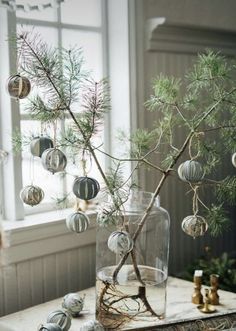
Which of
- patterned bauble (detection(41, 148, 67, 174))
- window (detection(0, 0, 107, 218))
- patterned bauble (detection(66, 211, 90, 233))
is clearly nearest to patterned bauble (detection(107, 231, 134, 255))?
patterned bauble (detection(66, 211, 90, 233))

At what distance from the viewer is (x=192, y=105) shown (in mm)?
1472

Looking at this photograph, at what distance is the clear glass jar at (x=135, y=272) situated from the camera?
139 cm

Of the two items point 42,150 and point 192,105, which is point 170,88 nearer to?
point 192,105

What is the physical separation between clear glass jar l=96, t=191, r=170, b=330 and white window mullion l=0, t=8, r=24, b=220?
40 cm

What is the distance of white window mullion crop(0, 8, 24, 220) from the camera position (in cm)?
167

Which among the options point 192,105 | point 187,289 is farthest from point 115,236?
point 187,289

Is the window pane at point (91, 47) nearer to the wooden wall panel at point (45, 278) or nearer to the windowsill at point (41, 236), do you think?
the windowsill at point (41, 236)

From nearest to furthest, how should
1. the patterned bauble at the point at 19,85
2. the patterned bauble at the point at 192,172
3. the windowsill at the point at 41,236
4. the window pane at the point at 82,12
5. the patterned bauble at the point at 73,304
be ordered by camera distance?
the patterned bauble at the point at 19,85 < the patterned bauble at the point at 192,172 < the patterned bauble at the point at 73,304 < the windowsill at the point at 41,236 < the window pane at the point at 82,12

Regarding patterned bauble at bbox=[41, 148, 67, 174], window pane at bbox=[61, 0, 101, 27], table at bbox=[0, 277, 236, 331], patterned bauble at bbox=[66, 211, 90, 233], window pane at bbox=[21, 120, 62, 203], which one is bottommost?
table at bbox=[0, 277, 236, 331]

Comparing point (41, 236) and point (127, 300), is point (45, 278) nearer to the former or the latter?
point (41, 236)

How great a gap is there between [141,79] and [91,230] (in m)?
0.60

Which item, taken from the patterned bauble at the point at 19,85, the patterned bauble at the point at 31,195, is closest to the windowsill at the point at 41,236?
the patterned bauble at the point at 31,195

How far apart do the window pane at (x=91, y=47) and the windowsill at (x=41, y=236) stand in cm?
57

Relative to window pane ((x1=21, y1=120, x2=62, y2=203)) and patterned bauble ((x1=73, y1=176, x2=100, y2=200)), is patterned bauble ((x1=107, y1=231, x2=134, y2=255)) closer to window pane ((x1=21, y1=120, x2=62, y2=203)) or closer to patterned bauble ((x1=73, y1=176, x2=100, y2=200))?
patterned bauble ((x1=73, y1=176, x2=100, y2=200))
